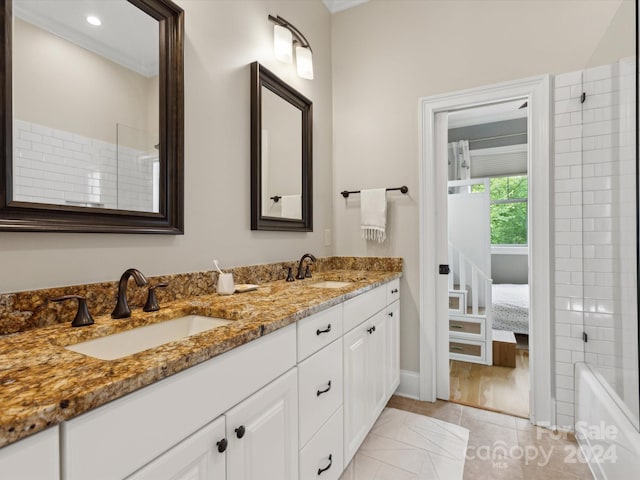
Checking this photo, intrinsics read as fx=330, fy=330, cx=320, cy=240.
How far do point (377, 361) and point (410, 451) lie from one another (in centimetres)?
47

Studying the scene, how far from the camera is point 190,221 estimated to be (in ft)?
4.71

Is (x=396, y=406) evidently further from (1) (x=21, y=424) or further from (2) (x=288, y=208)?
(1) (x=21, y=424)

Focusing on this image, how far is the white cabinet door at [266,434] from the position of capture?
0.86 m

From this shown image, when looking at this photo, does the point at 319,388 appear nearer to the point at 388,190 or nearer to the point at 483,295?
the point at 388,190

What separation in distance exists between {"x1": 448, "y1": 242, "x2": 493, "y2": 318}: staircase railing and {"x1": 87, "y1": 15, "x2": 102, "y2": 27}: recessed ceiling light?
2.65 metres

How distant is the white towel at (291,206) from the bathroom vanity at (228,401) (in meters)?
0.54

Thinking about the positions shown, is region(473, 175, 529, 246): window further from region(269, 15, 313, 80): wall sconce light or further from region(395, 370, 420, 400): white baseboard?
region(269, 15, 313, 80): wall sconce light

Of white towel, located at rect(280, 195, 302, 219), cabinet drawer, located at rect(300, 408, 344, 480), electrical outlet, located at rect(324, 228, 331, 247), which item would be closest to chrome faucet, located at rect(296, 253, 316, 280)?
white towel, located at rect(280, 195, 302, 219)

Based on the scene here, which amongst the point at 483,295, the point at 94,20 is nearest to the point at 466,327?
the point at 483,295

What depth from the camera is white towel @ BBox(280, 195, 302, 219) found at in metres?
2.04

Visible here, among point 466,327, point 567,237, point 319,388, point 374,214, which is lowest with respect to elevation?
point 466,327

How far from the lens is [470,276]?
9.37ft

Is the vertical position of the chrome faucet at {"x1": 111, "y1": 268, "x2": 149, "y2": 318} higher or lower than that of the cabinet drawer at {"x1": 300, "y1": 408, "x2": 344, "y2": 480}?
higher

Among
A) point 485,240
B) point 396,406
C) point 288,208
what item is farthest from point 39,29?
point 485,240
